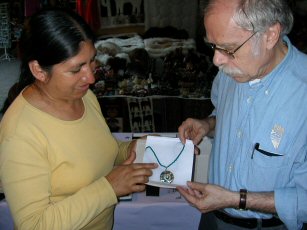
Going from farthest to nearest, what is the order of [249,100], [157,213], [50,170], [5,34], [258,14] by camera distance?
[5,34] → [157,213] → [249,100] → [50,170] → [258,14]

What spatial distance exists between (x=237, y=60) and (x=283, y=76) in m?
0.21

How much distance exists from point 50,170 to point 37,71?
373 millimetres

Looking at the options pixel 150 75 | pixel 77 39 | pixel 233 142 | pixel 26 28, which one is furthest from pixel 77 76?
pixel 150 75

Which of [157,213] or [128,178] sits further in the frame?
[157,213]

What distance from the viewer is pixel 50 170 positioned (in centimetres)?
126

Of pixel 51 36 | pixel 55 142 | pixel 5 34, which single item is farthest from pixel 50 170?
pixel 5 34

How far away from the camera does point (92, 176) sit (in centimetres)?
140

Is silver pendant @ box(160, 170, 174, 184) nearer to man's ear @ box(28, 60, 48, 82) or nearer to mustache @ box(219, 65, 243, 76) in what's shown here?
mustache @ box(219, 65, 243, 76)

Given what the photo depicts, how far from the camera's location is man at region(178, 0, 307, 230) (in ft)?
3.85

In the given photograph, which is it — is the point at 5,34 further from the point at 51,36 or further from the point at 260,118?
the point at 260,118

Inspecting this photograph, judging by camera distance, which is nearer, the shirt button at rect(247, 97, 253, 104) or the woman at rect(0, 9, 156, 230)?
the woman at rect(0, 9, 156, 230)

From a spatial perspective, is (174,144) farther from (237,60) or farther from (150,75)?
(150,75)

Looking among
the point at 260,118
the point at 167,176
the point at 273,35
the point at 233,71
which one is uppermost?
the point at 273,35

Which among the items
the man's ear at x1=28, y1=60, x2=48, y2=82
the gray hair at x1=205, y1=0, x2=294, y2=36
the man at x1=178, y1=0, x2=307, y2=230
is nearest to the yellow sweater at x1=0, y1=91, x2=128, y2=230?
the man's ear at x1=28, y1=60, x2=48, y2=82
